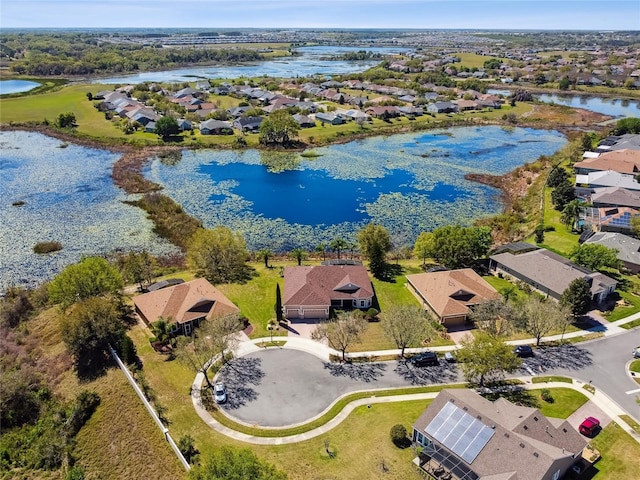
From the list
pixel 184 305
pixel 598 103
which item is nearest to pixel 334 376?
pixel 184 305

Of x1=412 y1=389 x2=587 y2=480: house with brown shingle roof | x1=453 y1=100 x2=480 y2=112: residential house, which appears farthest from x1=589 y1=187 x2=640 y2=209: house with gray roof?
x1=453 y1=100 x2=480 y2=112: residential house

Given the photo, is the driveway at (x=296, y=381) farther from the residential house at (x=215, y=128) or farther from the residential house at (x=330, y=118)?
the residential house at (x=330, y=118)

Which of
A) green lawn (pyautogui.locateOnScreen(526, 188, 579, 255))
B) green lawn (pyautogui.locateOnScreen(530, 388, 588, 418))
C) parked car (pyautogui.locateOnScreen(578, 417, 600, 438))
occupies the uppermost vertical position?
parked car (pyautogui.locateOnScreen(578, 417, 600, 438))

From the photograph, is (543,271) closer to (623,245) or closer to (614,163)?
(623,245)

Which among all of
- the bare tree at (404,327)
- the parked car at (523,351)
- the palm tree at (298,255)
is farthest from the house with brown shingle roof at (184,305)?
the parked car at (523,351)

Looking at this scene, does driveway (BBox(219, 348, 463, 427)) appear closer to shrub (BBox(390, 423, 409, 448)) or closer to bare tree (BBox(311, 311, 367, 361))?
bare tree (BBox(311, 311, 367, 361))
